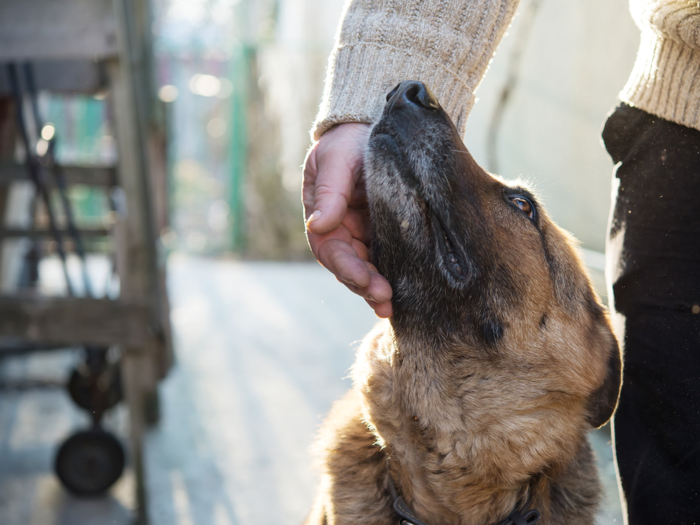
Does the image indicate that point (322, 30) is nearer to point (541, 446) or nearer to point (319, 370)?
point (319, 370)

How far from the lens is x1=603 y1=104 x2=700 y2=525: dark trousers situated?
1462mm

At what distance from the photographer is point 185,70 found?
10578 mm

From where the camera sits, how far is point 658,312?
1529 mm

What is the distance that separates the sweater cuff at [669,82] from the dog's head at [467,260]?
386mm

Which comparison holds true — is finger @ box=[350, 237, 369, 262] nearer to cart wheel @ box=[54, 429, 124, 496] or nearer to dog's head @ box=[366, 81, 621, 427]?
dog's head @ box=[366, 81, 621, 427]

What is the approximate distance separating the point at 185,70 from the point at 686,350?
10.4 m

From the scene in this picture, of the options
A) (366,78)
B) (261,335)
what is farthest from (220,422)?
(366,78)

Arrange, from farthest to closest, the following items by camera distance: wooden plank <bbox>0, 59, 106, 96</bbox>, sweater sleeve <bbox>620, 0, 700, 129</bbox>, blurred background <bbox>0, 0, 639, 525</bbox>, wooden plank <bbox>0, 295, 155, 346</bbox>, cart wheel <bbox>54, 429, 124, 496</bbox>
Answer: wooden plank <bbox>0, 59, 106, 96</bbox> < blurred background <bbox>0, 0, 639, 525</bbox> < cart wheel <bbox>54, 429, 124, 496</bbox> < wooden plank <bbox>0, 295, 155, 346</bbox> < sweater sleeve <bbox>620, 0, 700, 129</bbox>

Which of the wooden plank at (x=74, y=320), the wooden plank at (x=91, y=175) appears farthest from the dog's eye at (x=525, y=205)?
the wooden plank at (x=91, y=175)

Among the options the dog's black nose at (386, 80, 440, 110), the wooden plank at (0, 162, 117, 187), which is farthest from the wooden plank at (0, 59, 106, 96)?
the dog's black nose at (386, 80, 440, 110)

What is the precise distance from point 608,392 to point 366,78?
1060 millimetres

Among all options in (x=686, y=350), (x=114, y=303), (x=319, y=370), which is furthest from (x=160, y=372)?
(x=686, y=350)

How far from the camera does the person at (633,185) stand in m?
1.46

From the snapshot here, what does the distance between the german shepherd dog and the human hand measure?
6 cm
